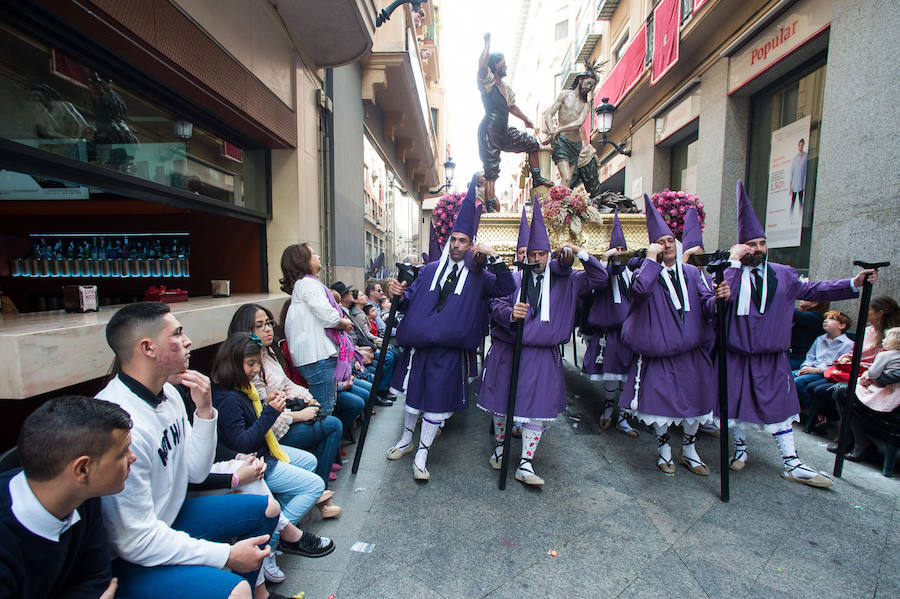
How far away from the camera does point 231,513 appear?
2000 mm

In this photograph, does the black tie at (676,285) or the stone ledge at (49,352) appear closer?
the stone ledge at (49,352)

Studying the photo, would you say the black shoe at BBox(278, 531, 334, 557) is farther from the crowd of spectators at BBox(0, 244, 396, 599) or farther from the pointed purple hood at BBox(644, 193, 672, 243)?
the pointed purple hood at BBox(644, 193, 672, 243)

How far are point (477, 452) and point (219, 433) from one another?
256cm

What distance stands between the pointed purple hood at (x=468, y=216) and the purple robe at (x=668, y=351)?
4.83ft

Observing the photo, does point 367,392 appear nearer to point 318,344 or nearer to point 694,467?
point 318,344

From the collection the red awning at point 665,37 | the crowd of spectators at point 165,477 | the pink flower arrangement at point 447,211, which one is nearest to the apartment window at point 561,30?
the red awning at point 665,37

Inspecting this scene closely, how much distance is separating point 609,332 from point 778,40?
6.35 m

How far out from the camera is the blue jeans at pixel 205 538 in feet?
5.14

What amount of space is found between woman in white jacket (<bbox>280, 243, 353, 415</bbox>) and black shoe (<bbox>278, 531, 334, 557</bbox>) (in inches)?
41.2

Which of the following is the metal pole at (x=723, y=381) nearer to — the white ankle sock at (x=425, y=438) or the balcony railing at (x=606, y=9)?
the white ankle sock at (x=425, y=438)

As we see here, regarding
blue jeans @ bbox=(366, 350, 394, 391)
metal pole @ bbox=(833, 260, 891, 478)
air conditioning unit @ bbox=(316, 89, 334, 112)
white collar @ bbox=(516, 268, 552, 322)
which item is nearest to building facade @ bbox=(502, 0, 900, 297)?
metal pole @ bbox=(833, 260, 891, 478)

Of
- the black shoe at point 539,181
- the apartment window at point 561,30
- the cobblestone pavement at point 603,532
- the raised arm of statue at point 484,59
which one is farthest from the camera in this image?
the apartment window at point 561,30

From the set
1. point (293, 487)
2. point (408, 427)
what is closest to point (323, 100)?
point (408, 427)

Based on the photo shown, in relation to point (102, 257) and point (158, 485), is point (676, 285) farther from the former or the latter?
point (102, 257)
